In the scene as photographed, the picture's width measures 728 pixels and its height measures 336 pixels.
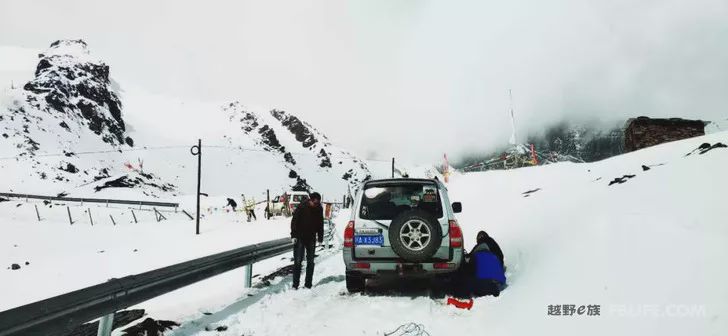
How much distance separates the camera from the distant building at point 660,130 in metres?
23.3

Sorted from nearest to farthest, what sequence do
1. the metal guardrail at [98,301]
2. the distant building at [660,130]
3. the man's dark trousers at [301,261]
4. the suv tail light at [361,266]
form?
the metal guardrail at [98,301]
the suv tail light at [361,266]
the man's dark trousers at [301,261]
the distant building at [660,130]

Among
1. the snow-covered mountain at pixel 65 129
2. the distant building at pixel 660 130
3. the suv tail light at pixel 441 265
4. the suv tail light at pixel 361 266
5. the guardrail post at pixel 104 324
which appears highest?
the snow-covered mountain at pixel 65 129

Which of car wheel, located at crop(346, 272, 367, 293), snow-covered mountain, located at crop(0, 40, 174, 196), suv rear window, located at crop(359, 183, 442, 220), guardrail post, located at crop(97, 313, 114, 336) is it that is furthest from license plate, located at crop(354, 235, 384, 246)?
snow-covered mountain, located at crop(0, 40, 174, 196)

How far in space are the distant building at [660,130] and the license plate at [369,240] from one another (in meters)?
23.0

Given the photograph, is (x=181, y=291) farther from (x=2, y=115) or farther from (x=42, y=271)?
(x=2, y=115)

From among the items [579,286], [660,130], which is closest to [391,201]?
[579,286]

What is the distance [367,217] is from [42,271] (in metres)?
19.4

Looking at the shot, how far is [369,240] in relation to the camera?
7156 millimetres

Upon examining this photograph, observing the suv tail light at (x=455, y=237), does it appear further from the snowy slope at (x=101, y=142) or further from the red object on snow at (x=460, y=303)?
the snowy slope at (x=101, y=142)

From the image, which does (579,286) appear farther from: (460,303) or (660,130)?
(660,130)

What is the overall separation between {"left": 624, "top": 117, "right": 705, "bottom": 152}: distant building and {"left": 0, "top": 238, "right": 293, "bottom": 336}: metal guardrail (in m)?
24.9

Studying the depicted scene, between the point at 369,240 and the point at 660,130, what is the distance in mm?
23680

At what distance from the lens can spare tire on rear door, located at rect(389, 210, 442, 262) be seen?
22.0ft

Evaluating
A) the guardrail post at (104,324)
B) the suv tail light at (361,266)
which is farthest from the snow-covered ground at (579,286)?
the guardrail post at (104,324)
